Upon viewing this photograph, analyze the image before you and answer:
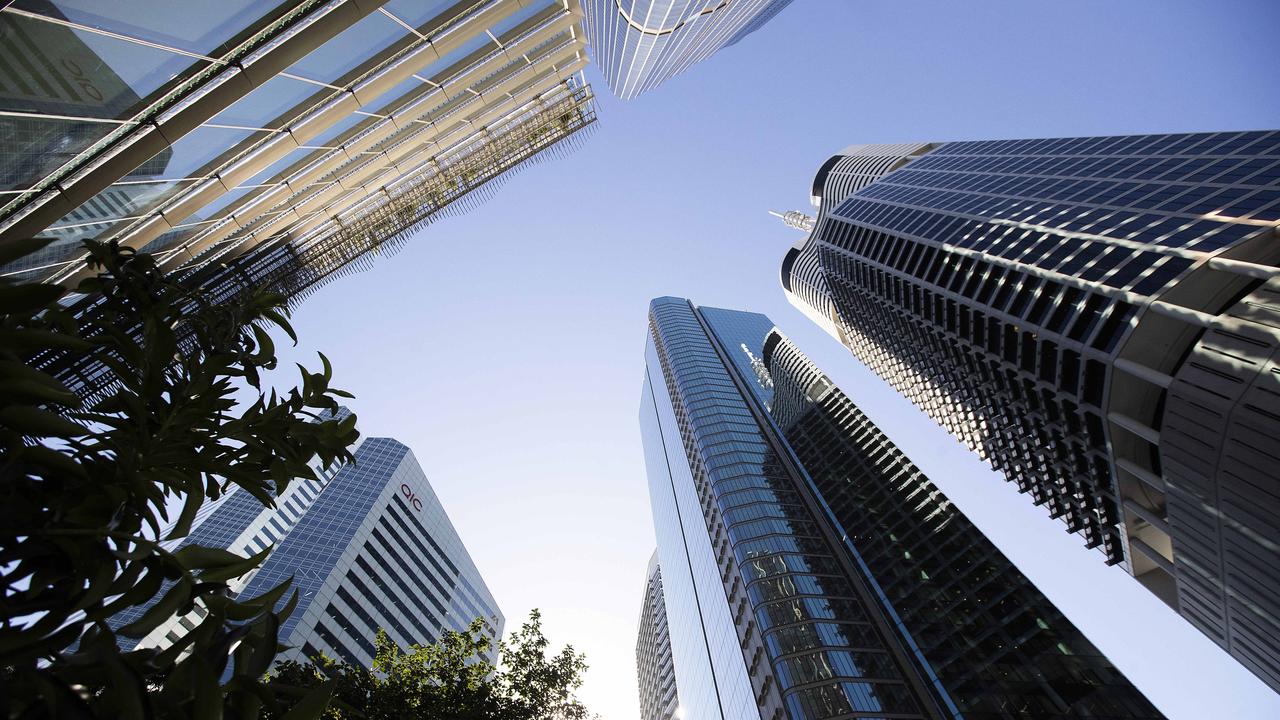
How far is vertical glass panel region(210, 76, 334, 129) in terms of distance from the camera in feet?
35.5

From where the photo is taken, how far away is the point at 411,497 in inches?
3162

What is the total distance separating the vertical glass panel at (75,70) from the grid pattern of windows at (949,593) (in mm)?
67613

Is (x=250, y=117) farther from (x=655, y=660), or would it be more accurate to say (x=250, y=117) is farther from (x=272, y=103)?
(x=655, y=660)

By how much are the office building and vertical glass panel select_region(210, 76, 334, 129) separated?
40 mm

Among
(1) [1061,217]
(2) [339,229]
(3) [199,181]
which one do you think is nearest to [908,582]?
(1) [1061,217]

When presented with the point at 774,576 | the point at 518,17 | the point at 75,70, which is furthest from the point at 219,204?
the point at 774,576

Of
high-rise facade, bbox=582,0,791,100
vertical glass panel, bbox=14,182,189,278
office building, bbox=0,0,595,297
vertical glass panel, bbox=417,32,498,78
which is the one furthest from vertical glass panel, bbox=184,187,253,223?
high-rise facade, bbox=582,0,791,100

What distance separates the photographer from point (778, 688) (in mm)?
48000

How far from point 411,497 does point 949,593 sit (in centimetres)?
7553

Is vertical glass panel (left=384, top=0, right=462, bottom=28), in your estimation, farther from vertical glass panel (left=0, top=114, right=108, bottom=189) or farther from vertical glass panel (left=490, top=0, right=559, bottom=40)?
vertical glass panel (left=0, top=114, right=108, bottom=189)

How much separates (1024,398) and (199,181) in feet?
198

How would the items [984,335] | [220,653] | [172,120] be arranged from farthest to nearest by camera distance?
[984,335]
[172,120]
[220,653]

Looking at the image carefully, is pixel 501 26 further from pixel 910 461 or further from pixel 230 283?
pixel 910 461

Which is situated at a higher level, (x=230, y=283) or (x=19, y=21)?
(x=230, y=283)
